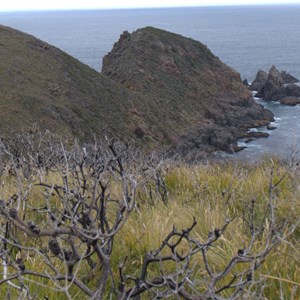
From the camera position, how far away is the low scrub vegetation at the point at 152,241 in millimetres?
2447

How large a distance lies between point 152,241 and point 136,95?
56.8m

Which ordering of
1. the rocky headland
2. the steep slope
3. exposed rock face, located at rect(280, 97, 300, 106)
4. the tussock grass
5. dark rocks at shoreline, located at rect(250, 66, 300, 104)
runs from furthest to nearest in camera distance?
1. dark rocks at shoreline, located at rect(250, 66, 300, 104)
2. exposed rock face, located at rect(280, 97, 300, 106)
3. the rocky headland
4. the steep slope
5. the tussock grass

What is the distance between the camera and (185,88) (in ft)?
219

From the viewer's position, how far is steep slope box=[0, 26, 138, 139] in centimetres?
4600

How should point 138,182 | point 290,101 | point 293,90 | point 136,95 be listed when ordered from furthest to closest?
1. point 293,90
2. point 290,101
3. point 136,95
4. point 138,182

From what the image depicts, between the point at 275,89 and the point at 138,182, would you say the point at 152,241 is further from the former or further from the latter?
the point at 275,89

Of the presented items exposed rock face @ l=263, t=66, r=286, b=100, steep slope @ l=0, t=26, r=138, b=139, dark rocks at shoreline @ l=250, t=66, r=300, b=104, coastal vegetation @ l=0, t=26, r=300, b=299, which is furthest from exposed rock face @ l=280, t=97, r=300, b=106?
steep slope @ l=0, t=26, r=138, b=139

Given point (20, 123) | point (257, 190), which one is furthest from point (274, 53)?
point (257, 190)

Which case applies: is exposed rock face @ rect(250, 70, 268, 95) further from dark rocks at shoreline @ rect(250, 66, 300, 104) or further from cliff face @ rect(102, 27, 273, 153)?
cliff face @ rect(102, 27, 273, 153)

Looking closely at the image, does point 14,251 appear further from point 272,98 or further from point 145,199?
point 272,98

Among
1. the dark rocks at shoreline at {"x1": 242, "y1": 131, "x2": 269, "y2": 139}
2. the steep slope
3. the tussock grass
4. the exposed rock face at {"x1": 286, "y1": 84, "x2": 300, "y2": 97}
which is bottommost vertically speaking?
the dark rocks at shoreline at {"x1": 242, "y1": 131, "x2": 269, "y2": 139}

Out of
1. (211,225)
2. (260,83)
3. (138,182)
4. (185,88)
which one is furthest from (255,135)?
(211,225)

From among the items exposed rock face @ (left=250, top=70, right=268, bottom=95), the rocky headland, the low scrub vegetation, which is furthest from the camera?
exposed rock face @ (left=250, top=70, right=268, bottom=95)

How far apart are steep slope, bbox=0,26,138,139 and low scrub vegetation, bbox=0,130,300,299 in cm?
3722
